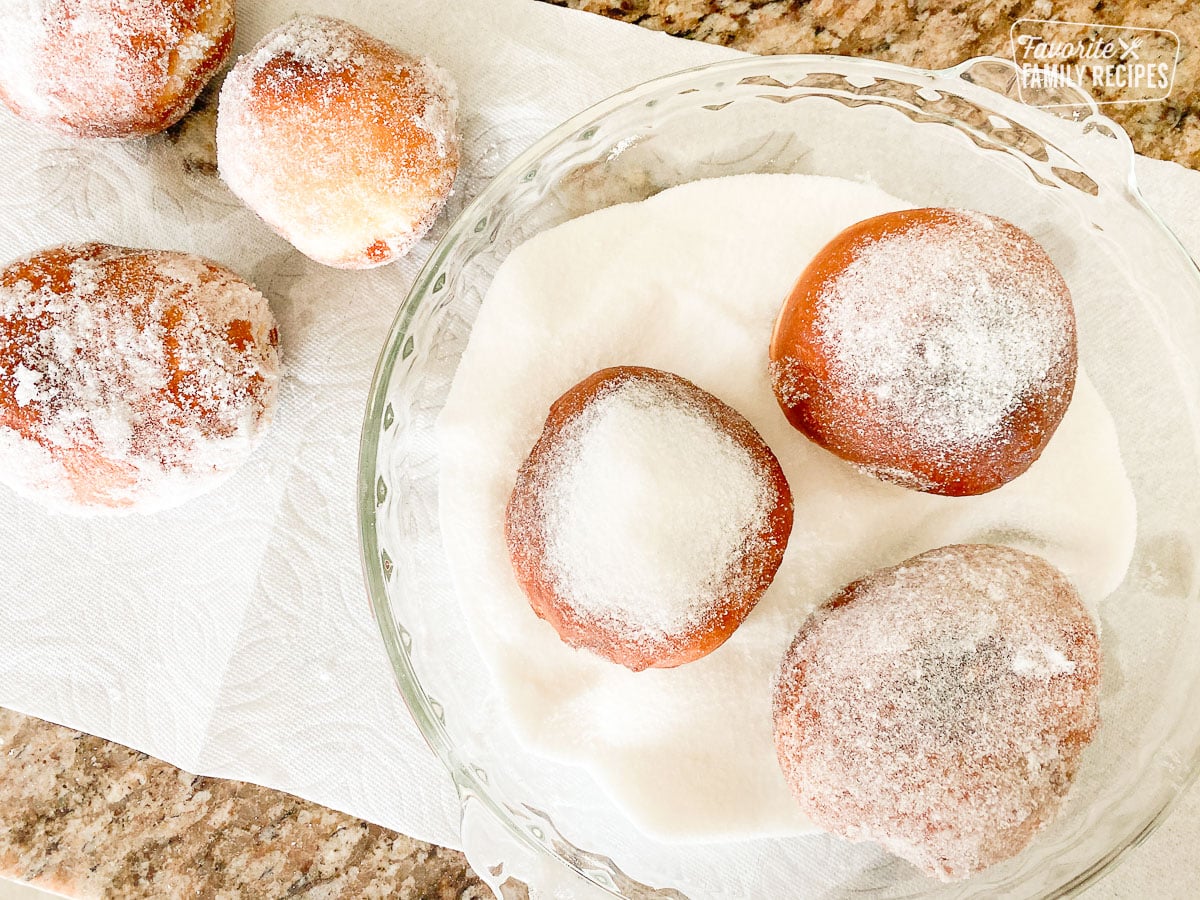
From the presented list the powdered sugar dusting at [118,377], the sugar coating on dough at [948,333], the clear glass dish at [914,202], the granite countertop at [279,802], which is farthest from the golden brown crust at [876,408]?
the powdered sugar dusting at [118,377]

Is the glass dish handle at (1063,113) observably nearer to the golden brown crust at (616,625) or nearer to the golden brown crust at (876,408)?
the golden brown crust at (876,408)

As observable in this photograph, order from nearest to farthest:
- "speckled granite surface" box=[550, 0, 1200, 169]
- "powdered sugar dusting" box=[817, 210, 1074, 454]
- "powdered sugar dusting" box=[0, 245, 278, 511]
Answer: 1. "powdered sugar dusting" box=[817, 210, 1074, 454]
2. "powdered sugar dusting" box=[0, 245, 278, 511]
3. "speckled granite surface" box=[550, 0, 1200, 169]

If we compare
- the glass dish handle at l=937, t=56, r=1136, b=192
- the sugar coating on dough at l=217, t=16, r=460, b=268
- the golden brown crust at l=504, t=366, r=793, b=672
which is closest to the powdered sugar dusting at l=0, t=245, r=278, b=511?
the sugar coating on dough at l=217, t=16, r=460, b=268

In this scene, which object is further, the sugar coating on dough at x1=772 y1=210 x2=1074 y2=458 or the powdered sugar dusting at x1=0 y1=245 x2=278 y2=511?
the powdered sugar dusting at x1=0 y1=245 x2=278 y2=511

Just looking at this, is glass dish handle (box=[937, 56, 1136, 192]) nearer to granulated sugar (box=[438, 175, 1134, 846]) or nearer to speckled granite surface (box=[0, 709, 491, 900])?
granulated sugar (box=[438, 175, 1134, 846])

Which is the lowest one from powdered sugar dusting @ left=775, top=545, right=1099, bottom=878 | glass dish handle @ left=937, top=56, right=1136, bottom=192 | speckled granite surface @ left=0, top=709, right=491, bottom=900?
speckled granite surface @ left=0, top=709, right=491, bottom=900

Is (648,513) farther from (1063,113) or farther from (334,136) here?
(1063,113)
